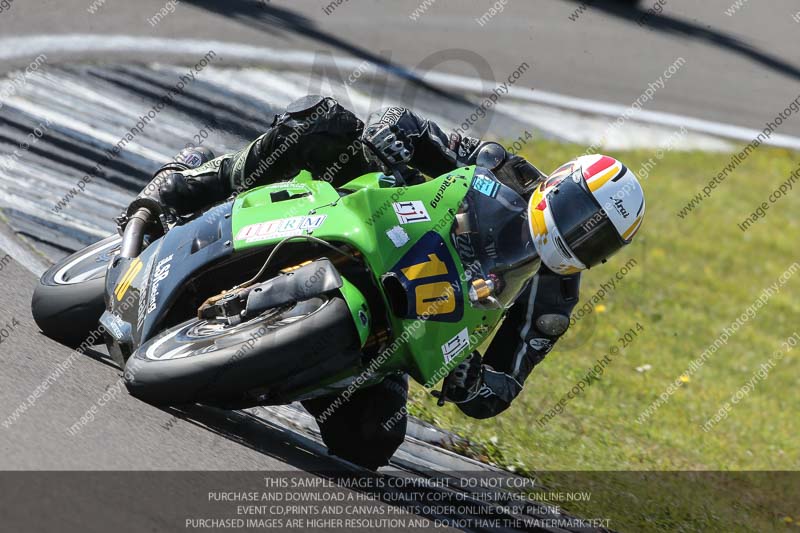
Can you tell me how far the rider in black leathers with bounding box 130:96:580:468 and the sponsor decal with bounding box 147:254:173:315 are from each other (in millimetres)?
675

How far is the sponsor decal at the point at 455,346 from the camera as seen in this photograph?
4.74 meters

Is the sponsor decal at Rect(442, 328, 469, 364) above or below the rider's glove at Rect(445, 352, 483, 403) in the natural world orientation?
above

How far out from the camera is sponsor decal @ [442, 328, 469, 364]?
15.6 feet

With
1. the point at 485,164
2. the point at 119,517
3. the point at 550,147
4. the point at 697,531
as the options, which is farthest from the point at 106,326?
the point at 550,147

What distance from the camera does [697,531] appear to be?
20.1ft

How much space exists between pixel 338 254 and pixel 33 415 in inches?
53.8

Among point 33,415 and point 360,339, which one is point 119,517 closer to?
point 33,415

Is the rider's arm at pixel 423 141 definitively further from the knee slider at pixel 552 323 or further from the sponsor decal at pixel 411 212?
the knee slider at pixel 552 323

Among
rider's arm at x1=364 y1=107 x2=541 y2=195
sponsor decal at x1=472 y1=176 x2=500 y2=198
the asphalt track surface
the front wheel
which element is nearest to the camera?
the front wheel

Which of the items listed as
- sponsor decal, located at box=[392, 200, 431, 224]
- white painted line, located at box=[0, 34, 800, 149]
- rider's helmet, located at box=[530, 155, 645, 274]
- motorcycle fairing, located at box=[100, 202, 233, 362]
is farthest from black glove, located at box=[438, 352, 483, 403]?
white painted line, located at box=[0, 34, 800, 149]

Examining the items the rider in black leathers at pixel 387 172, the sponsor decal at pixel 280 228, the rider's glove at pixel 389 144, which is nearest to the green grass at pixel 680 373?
the rider in black leathers at pixel 387 172

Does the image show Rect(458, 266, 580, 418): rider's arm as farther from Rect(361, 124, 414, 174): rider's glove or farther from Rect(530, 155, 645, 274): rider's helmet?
Rect(361, 124, 414, 174): rider's glove

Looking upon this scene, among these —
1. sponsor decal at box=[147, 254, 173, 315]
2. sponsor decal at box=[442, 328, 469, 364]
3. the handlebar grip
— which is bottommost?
sponsor decal at box=[442, 328, 469, 364]

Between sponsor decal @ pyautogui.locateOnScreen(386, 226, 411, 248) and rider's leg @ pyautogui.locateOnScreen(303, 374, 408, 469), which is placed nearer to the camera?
sponsor decal @ pyautogui.locateOnScreen(386, 226, 411, 248)
